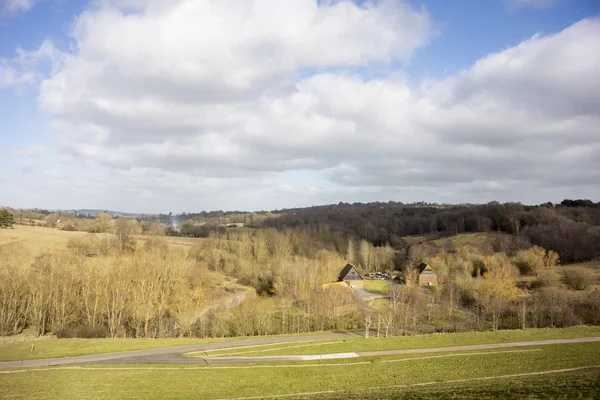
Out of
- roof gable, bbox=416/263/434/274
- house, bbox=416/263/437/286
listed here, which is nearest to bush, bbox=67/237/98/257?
house, bbox=416/263/437/286

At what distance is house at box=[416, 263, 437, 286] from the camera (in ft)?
259

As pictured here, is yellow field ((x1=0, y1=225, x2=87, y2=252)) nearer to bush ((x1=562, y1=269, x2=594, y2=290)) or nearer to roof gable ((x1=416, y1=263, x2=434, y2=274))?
roof gable ((x1=416, y1=263, x2=434, y2=274))

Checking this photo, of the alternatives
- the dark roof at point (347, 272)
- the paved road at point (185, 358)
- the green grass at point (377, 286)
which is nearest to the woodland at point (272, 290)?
the dark roof at point (347, 272)

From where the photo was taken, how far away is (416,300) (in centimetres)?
5519

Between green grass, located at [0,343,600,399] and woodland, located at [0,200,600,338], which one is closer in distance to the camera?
green grass, located at [0,343,600,399]

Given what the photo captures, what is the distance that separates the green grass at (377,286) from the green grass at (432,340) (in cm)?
3525

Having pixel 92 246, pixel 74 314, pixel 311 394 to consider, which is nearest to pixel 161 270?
pixel 74 314

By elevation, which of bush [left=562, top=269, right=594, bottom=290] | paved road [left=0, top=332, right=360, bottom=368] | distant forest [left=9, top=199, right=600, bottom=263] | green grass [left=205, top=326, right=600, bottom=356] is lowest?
paved road [left=0, top=332, right=360, bottom=368]

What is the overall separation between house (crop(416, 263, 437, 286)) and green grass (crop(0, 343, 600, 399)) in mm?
47615

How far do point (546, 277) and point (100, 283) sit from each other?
7053 centimetres

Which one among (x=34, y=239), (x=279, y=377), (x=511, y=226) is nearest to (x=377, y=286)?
(x=279, y=377)

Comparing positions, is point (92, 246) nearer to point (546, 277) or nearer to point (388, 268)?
point (388, 268)

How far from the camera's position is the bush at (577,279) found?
6009cm

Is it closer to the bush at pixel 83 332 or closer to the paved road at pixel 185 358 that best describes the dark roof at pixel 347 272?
the paved road at pixel 185 358
